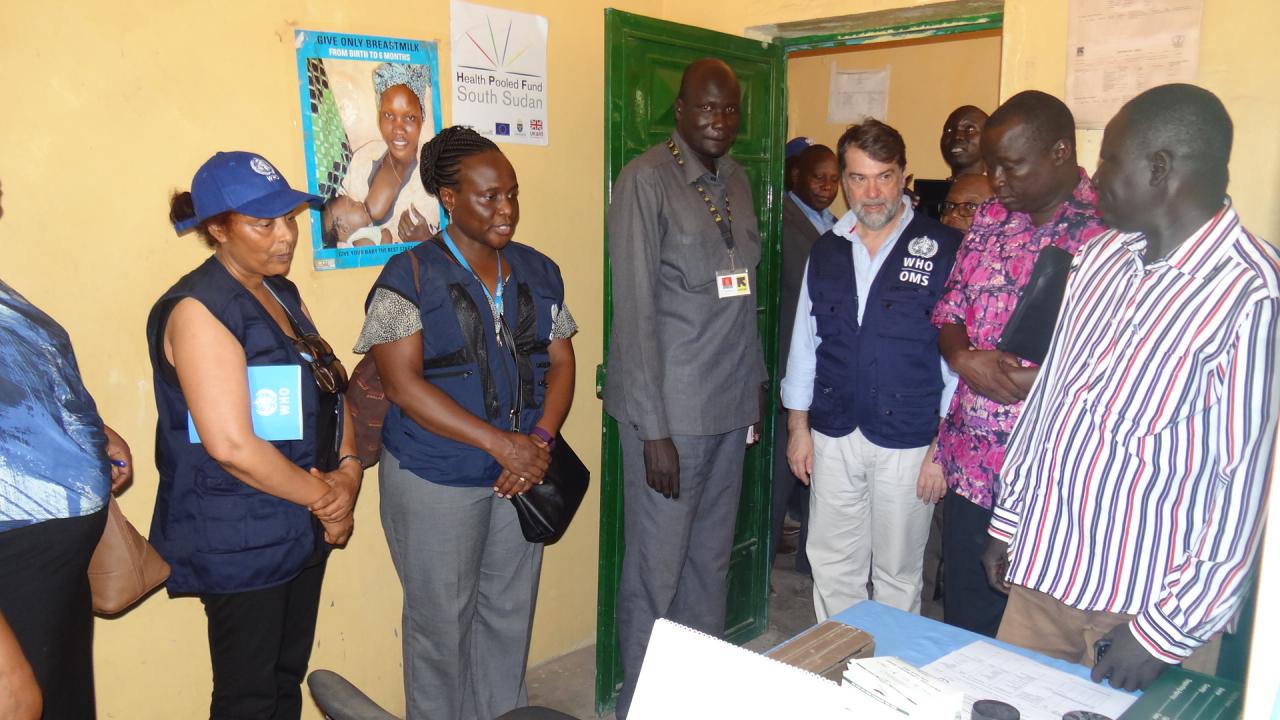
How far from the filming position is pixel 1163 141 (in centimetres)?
168

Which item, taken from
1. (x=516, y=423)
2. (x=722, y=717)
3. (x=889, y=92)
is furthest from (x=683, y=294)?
(x=889, y=92)

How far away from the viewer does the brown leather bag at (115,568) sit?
6.34ft

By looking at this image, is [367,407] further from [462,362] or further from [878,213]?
[878,213]

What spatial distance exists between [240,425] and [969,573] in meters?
1.97

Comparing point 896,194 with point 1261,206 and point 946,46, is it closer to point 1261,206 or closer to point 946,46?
point 1261,206

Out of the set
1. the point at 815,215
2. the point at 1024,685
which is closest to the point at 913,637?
the point at 1024,685

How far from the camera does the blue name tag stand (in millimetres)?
2055

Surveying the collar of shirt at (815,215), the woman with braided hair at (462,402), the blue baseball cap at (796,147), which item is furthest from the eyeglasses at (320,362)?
the blue baseball cap at (796,147)

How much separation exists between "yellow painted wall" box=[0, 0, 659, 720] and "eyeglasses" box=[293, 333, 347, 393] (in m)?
0.46

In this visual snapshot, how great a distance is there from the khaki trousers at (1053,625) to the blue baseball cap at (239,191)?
190cm

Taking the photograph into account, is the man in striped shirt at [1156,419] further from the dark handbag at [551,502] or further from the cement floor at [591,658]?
the cement floor at [591,658]

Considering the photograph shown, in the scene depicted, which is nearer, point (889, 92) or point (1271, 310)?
point (1271, 310)

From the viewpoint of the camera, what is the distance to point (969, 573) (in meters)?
2.48

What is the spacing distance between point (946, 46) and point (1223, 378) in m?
4.41
